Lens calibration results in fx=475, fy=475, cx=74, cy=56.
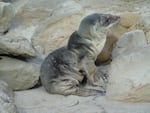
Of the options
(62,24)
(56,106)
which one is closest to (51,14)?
(62,24)

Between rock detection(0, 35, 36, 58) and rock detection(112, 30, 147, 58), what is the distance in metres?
1.16

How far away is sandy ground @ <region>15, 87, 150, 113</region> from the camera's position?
4926 mm

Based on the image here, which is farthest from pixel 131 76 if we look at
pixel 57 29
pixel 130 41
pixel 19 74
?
pixel 57 29

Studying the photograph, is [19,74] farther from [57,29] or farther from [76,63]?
[57,29]

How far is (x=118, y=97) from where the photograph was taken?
5.20 meters

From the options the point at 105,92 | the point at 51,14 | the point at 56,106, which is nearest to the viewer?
the point at 56,106

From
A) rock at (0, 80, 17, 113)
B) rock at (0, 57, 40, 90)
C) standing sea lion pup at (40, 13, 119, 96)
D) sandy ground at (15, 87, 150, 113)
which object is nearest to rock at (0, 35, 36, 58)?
rock at (0, 57, 40, 90)

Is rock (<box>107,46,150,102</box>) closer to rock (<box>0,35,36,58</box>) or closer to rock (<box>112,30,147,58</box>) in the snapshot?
rock (<box>112,30,147,58</box>)

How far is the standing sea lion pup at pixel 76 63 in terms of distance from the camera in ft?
18.6

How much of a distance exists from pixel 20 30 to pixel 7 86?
272 cm

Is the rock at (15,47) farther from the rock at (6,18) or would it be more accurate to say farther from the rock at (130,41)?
the rock at (6,18)

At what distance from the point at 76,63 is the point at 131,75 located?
727mm

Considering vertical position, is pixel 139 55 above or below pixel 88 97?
above

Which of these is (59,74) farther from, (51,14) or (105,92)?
(51,14)
